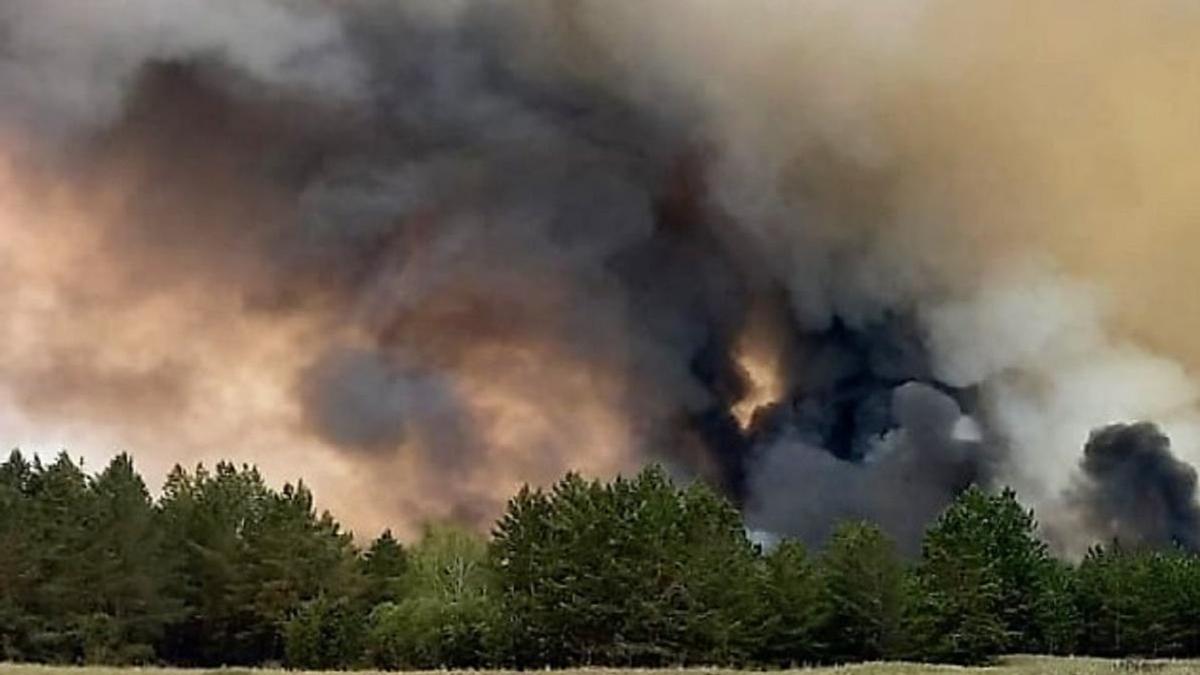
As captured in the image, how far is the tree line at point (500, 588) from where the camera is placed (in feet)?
279

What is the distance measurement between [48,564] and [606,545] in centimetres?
3477

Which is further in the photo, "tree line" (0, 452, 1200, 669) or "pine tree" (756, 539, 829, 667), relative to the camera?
"pine tree" (756, 539, 829, 667)

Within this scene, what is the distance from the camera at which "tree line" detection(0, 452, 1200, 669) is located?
279ft

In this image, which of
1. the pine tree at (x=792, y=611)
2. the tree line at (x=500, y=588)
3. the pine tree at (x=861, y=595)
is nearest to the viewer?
the tree line at (x=500, y=588)

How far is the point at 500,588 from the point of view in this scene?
300ft

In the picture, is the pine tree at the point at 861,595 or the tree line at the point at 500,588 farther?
the pine tree at the point at 861,595

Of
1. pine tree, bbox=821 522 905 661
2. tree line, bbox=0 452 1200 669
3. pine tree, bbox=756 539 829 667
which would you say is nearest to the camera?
tree line, bbox=0 452 1200 669

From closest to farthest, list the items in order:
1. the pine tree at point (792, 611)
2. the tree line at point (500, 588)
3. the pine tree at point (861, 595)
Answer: the tree line at point (500, 588), the pine tree at point (792, 611), the pine tree at point (861, 595)

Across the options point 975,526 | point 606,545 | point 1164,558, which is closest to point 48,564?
point 606,545

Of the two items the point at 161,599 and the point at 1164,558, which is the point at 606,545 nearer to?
the point at 161,599

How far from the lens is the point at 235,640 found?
93.6 m

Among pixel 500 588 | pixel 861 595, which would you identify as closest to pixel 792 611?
pixel 861 595

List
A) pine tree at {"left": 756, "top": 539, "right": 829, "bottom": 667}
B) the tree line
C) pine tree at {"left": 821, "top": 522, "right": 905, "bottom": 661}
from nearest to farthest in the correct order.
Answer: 1. the tree line
2. pine tree at {"left": 756, "top": 539, "right": 829, "bottom": 667}
3. pine tree at {"left": 821, "top": 522, "right": 905, "bottom": 661}

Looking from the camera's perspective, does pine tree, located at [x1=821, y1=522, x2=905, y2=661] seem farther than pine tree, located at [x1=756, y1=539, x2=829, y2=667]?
Yes
